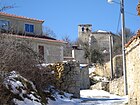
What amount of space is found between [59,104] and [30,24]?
24.2 m

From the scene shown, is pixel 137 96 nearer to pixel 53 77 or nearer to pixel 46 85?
pixel 46 85

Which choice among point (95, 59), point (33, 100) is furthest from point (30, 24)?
point (33, 100)

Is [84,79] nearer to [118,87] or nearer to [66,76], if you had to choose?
[118,87]

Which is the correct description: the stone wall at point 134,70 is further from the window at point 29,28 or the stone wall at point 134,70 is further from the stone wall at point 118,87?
the window at point 29,28

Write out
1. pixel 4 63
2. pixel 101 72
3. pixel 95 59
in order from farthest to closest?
pixel 95 59 < pixel 101 72 < pixel 4 63

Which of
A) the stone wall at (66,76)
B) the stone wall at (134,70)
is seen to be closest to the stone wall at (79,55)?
the stone wall at (66,76)

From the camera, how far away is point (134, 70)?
564 inches

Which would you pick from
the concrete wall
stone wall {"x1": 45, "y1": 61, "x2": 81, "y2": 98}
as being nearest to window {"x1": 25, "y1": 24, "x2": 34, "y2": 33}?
the concrete wall

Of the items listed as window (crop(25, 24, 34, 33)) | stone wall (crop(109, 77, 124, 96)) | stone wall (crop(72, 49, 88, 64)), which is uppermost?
window (crop(25, 24, 34, 33))

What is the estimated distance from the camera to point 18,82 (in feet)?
46.0

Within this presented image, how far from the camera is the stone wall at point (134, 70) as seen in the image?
1355cm

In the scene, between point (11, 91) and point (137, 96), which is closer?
point (11, 91)

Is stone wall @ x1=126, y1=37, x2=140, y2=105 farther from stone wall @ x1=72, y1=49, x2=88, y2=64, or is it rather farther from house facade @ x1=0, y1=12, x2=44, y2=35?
stone wall @ x1=72, y1=49, x2=88, y2=64

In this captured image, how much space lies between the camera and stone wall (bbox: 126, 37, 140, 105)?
44.4 ft
